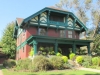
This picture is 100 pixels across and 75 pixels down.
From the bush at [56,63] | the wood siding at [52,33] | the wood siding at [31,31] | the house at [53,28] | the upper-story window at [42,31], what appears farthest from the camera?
the wood siding at [52,33]

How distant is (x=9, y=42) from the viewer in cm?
4441

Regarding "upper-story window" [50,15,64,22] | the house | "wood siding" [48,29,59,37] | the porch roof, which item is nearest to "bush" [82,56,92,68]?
the house

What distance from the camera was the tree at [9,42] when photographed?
142 feet

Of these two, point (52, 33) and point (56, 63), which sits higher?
point (52, 33)

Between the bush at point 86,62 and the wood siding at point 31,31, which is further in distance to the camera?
the wood siding at point 31,31

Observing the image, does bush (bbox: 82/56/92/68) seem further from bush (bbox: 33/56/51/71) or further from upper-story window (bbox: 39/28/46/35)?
upper-story window (bbox: 39/28/46/35)

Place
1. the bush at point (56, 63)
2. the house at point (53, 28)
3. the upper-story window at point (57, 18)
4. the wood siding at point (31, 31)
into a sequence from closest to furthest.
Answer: the bush at point (56, 63) → the house at point (53, 28) → the wood siding at point (31, 31) → the upper-story window at point (57, 18)

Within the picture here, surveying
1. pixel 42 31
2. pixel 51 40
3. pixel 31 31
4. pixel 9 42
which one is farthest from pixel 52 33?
pixel 9 42

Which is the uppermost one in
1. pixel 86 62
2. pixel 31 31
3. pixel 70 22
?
pixel 70 22

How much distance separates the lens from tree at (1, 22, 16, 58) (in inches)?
1705

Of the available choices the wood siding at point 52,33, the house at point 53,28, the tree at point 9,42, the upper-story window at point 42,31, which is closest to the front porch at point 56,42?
the house at point 53,28

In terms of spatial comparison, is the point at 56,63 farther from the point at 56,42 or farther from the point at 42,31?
the point at 42,31

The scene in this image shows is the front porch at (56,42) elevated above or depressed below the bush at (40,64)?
above

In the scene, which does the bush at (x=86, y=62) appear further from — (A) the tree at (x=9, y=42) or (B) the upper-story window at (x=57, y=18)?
(A) the tree at (x=9, y=42)
